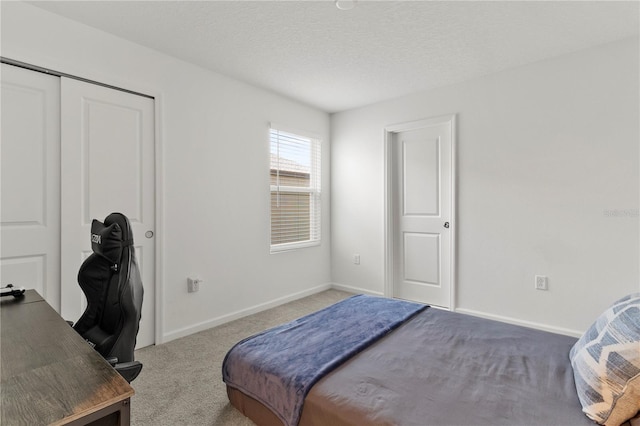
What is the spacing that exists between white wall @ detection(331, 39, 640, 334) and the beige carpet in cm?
226

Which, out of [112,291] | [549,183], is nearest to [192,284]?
[112,291]

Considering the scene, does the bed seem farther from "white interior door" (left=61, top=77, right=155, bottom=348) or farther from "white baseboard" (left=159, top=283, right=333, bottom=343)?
"white interior door" (left=61, top=77, right=155, bottom=348)

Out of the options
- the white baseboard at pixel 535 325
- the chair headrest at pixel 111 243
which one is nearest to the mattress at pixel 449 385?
the chair headrest at pixel 111 243

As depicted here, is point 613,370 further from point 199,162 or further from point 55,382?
point 199,162

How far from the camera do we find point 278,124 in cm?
382

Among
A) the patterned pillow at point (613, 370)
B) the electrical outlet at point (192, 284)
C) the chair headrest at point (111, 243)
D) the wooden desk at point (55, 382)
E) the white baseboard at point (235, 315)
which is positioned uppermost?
the chair headrest at point (111, 243)

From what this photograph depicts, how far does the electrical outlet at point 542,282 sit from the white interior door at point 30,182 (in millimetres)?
3962

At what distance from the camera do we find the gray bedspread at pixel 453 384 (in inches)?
45.9

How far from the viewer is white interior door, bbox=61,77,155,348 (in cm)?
233

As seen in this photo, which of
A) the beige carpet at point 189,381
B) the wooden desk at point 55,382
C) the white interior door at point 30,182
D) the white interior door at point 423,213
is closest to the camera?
the wooden desk at point 55,382

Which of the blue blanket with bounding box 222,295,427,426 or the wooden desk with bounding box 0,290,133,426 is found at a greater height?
the wooden desk with bounding box 0,290,133,426

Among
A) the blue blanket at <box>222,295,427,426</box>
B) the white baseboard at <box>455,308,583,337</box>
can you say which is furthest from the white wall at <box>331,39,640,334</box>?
the blue blanket at <box>222,295,427,426</box>

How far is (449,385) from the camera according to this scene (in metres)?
1.35

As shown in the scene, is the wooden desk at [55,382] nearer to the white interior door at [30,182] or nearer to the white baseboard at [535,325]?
the white interior door at [30,182]
